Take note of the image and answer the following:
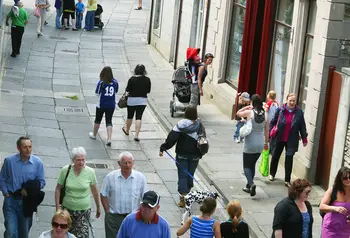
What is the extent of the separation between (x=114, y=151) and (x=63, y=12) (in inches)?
662

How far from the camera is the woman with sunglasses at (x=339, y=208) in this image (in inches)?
442

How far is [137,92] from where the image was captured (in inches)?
781

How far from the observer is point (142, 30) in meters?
37.8

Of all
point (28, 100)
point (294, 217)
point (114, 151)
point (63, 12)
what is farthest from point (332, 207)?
point (63, 12)

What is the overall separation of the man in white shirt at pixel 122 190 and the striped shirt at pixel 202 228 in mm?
1014

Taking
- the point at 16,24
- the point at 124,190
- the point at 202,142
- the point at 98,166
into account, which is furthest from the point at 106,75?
the point at 16,24

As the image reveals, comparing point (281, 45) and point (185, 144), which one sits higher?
point (281, 45)

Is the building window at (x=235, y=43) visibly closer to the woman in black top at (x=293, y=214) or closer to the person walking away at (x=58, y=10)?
the person walking away at (x=58, y=10)

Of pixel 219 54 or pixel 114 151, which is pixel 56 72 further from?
pixel 114 151

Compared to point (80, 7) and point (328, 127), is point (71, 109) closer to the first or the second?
point (328, 127)

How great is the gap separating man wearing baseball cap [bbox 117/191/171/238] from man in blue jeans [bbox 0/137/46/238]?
92.4 inches

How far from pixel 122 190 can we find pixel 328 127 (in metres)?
6.35

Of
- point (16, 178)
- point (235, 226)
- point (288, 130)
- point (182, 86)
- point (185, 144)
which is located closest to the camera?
point (235, 226)

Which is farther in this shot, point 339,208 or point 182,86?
point 182,86
